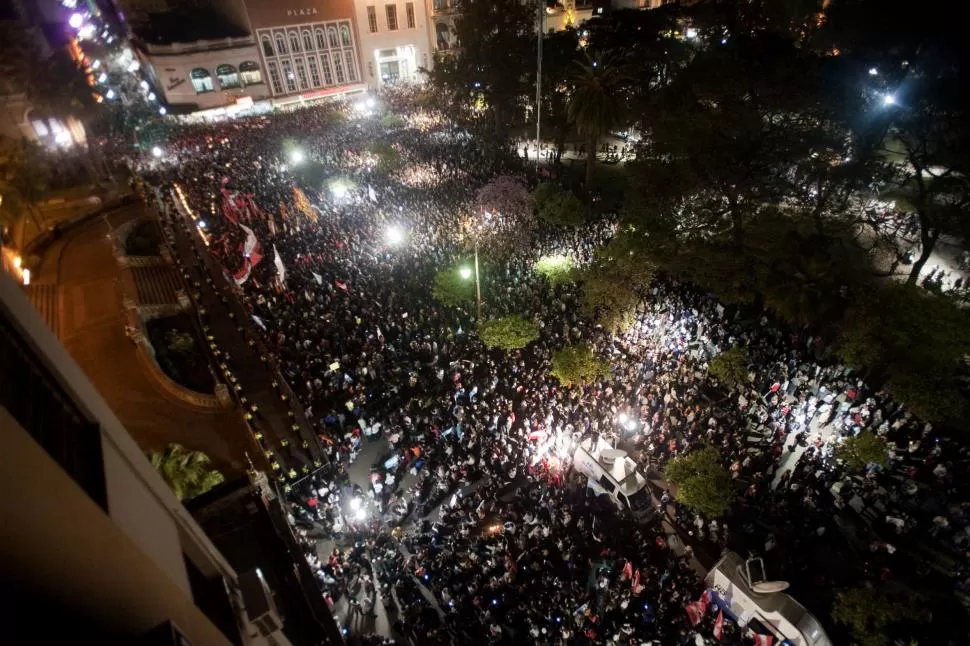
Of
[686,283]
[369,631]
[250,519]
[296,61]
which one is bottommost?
[369,631]

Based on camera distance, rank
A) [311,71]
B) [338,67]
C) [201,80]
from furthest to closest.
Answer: [338,67] → [311,71] → [201,80]

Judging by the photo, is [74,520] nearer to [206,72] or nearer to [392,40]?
[206,72]

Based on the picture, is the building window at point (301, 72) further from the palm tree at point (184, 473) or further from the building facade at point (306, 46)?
the palm tree at point (184, 473)

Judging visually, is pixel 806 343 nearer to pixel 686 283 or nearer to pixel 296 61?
pixel 686 283

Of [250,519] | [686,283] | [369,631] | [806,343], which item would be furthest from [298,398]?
[806,343]

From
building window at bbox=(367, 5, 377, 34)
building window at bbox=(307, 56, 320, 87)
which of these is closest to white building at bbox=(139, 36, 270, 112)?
building window at bbox=(307, 56, 320, 87)

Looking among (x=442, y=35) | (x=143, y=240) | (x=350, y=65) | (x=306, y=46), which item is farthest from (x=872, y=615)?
(x=442, y=35)

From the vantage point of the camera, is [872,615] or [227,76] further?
[227,76]
